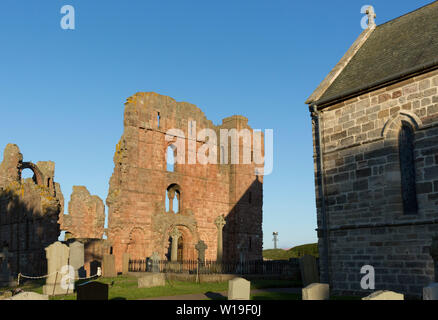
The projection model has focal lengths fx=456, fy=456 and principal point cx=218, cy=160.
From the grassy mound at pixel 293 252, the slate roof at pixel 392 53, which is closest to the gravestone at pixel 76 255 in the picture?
the slate roof at pixel 392 53

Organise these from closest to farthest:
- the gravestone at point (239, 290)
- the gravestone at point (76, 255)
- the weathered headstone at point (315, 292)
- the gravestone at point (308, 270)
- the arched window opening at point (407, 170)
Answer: the weathered headstone at point (315, 292)
the gravestone at point (239, 290)
the arched window opening at point (407, 170)
the gravestone at point (308, 270)
the gravestone at point (76, 255)

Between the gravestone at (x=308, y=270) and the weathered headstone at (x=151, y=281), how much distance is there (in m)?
5.08

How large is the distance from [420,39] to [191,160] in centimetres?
2012

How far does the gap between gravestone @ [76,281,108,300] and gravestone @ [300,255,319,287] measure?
7300 millimetres

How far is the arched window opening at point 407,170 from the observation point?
12583mm

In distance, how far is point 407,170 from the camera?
1278cm

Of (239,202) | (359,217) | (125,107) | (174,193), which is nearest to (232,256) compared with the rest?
(239,202)

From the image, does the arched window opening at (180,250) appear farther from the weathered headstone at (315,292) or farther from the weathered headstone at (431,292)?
the weathered headstone at (431,292)

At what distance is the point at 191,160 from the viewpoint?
32.3 m

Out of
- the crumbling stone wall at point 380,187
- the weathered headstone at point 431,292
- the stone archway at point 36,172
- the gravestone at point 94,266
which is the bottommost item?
the gravestone at point 94,266

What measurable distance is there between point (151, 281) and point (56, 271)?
329 cm
